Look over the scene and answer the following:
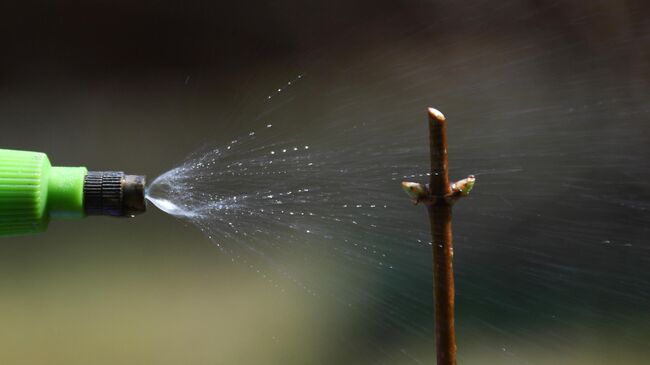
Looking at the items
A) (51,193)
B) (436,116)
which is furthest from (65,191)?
(436,116)

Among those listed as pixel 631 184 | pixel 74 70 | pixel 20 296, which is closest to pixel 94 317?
pixel 20 296

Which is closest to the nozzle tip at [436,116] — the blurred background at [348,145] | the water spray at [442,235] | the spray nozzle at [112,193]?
the water spray at [442,235]

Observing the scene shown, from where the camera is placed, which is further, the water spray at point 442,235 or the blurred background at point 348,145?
the blurred background at point 348,145

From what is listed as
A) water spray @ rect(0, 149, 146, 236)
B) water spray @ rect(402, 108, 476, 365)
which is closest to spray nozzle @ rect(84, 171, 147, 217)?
water spray @ rect(0, 149, 146, 236)

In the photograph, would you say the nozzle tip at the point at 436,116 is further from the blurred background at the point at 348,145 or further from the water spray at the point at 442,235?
the blurred background at the point at 348,145

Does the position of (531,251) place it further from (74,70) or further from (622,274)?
(74,70)

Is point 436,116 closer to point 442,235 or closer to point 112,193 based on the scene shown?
point 442,235

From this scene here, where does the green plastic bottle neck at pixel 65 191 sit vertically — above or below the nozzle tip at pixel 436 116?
below

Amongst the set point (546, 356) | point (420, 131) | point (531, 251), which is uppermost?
point (420, 131)
